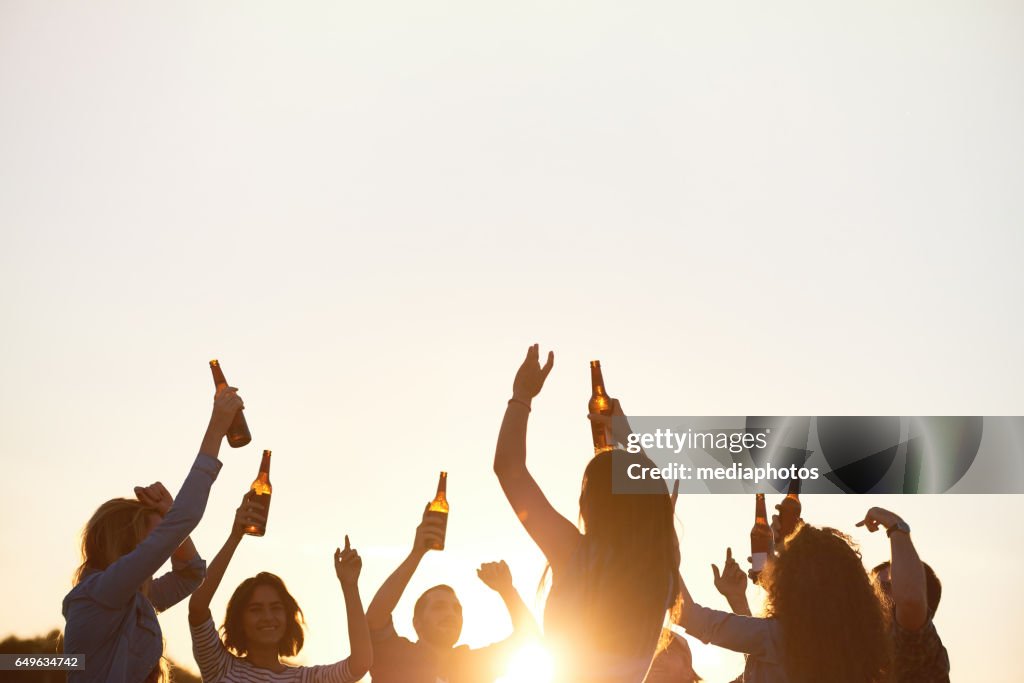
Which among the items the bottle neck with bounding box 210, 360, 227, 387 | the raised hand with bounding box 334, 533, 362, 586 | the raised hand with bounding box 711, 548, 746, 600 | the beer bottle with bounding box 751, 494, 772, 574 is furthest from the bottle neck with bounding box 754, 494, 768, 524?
the bottle neck with bounding box 210, 360, 227, 387

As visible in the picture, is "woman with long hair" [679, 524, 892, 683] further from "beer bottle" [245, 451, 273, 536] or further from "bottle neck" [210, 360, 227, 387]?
"bottle neck" [210, 360, 227, 387]

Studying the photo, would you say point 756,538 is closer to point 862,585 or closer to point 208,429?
point 862,585

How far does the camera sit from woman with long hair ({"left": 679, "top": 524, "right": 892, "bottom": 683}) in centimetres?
475

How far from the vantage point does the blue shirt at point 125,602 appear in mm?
4566

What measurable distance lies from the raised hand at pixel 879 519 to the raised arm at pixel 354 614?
3.01 metres

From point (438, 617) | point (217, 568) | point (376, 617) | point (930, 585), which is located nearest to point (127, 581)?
point (217, 568)

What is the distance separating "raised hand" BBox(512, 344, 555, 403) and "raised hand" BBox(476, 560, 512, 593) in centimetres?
96

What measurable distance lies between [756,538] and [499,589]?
3605 millimetres

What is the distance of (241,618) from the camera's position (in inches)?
262

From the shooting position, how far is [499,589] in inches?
177

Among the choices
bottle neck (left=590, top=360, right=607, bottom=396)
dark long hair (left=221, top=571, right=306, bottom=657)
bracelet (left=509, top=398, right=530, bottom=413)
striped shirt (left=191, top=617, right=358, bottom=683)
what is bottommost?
striped shirt (left=191, top=617, right=358, bottom=683)

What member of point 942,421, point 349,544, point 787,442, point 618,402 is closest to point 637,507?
point 618,402

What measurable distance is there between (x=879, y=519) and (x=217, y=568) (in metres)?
4.02

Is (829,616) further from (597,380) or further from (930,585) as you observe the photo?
(597,380)
